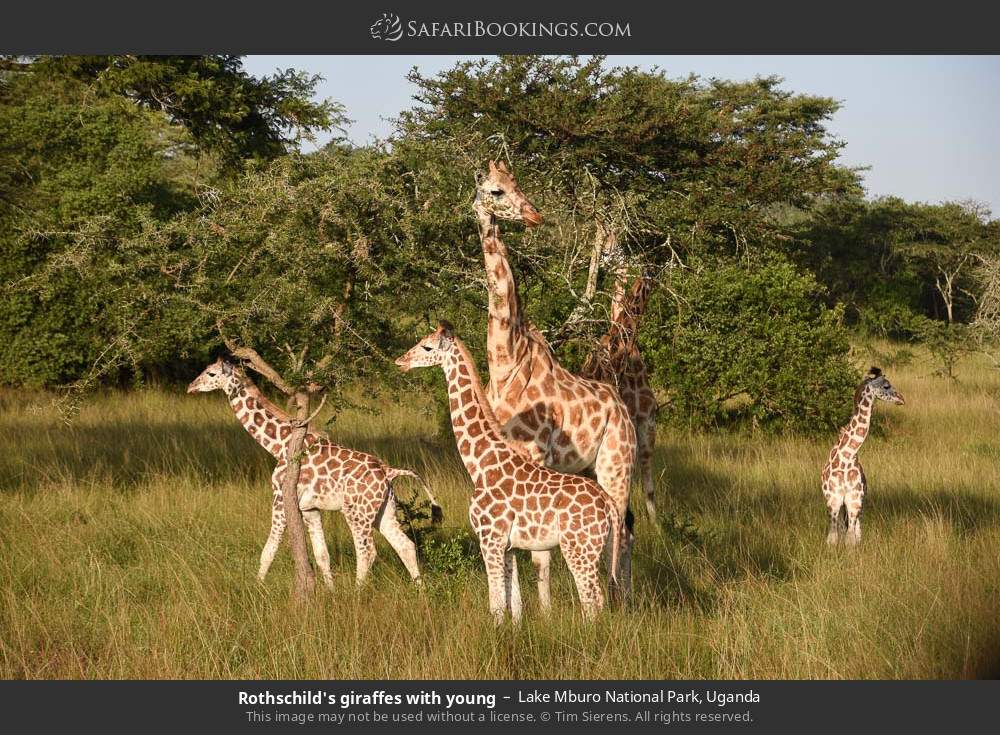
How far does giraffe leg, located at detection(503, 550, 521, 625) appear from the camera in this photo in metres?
5.79

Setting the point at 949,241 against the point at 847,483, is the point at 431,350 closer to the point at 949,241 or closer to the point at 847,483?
the point at 847,483

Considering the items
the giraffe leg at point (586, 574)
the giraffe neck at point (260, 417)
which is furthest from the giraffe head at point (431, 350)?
the giraffe neck at point (260, 417)

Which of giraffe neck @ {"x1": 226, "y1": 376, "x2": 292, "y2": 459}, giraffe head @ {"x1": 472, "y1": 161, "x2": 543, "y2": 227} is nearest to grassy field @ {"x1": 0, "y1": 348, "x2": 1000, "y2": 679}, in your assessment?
giraffe neck @ {"x1": 226, "y1": 376, "x2": 292, "y2": 459}

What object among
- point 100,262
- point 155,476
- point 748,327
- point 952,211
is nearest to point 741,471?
point 748,327

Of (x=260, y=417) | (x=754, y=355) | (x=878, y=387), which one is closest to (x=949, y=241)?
(x=754, y=355)

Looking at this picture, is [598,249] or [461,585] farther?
[598,249]

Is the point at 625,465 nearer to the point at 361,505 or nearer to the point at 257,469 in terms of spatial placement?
the point at 361,505

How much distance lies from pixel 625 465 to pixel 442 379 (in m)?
6.54

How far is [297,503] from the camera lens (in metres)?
6.85

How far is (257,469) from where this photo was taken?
11023 mm

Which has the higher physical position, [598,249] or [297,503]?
[598,249]

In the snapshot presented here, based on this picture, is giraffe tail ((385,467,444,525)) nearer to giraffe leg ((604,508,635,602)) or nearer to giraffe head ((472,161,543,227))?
giraffe leg ((604,508,635,602))

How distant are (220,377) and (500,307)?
2.17 meters

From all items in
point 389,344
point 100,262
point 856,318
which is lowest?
point 856,318
